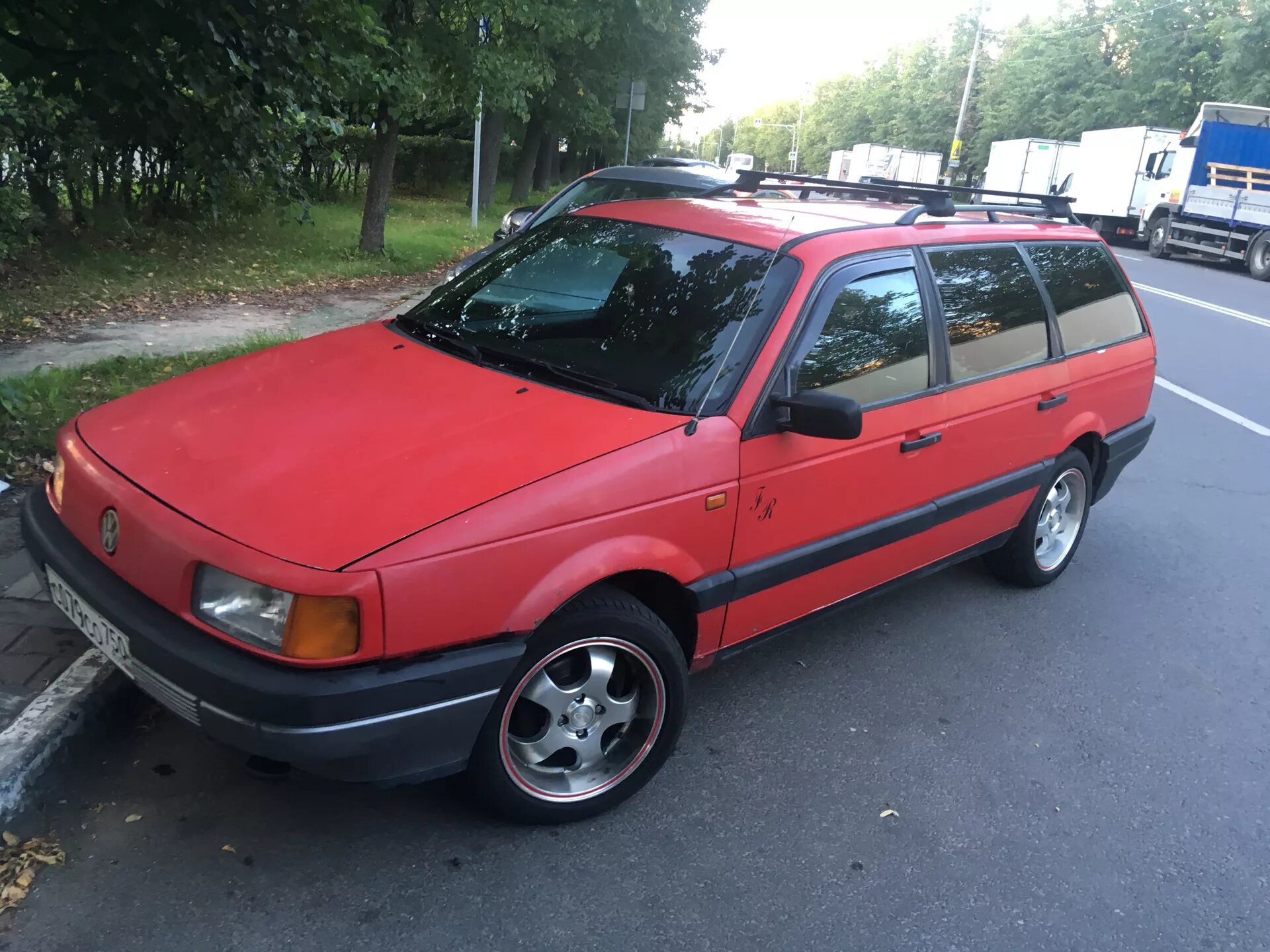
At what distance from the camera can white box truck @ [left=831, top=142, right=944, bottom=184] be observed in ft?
164

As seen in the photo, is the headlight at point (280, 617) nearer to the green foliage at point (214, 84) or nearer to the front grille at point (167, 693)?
the front grille at point (167, 693)

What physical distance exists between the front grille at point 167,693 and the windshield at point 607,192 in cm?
596

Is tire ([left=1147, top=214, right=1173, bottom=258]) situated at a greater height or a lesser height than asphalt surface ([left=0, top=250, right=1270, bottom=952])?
greater

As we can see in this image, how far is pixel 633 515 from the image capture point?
280 cm

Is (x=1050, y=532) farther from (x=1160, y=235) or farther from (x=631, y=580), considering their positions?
Answer: (x=1160, y=235)

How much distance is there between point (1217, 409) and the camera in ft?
29.2

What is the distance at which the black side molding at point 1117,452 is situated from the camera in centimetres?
502

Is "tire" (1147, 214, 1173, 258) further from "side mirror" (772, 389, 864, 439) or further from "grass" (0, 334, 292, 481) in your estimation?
"side mirror" (772, 389, 864, 439)

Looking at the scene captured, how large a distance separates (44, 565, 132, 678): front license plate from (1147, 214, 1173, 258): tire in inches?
1097

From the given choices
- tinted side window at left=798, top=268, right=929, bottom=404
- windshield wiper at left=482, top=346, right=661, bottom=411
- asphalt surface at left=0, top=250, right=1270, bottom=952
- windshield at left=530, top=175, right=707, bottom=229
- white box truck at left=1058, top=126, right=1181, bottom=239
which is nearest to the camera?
asphalt surface at left=0, top=250, right=1270, bottom=952

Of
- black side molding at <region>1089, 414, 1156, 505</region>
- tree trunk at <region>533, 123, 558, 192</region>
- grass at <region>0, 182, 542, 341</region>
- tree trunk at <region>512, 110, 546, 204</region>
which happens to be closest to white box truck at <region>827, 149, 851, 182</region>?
tree trunk at <region>533, 123, 558, 192</region>

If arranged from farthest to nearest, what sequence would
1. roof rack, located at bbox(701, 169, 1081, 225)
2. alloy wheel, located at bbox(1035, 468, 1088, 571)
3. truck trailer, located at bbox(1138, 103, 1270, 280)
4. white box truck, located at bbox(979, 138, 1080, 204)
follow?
1. white box truck, located at bbox(979, 138, 1080, 204)
2. truck trailer, located at bbox(1138, 103, 1270, 280)
3. alloy wheel, located at bbox(1035, 468, 1088, 571)
4. roof rack, located at bbox(701, 169, 1081, 225)

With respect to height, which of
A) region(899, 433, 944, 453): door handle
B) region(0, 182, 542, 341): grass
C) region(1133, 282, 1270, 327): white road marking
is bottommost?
region(0, 182, 542, 341): grass

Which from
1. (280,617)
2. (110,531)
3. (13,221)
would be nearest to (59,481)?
(110,531)
